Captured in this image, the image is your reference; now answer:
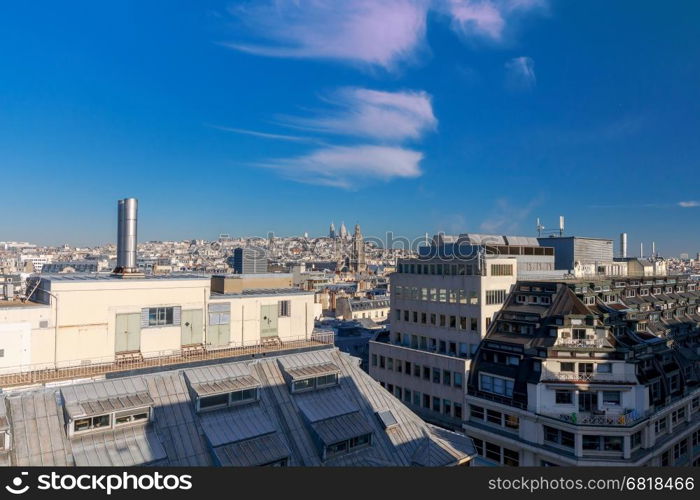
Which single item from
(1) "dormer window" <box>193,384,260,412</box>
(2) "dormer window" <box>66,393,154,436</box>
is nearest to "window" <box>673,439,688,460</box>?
(1) "dormer window" <box>193,384,260,412</box>

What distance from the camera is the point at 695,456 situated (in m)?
47.3

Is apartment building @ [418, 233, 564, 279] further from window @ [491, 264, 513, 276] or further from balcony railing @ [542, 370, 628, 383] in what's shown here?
balcony railing @ [542, 370, 628, 383]

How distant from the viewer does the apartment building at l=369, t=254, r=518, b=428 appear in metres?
48.7

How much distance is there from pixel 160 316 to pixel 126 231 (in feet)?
23.6

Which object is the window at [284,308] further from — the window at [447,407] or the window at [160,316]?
the window at [447,407]

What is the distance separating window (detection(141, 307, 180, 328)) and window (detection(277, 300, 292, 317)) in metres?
6.84

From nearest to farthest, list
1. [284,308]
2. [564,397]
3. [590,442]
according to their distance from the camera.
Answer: [284,308], [590,442], [564,397]

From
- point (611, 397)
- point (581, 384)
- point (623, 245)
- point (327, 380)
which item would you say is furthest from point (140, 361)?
point (623, 245)

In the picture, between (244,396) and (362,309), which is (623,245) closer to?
(362,309)

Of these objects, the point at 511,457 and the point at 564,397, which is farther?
the point at 511,457

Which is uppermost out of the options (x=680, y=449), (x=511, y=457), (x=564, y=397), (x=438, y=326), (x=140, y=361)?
(x=140, y=361)

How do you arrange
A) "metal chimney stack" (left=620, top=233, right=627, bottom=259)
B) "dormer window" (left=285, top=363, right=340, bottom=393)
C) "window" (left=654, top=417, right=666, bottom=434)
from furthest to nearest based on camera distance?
"metal chimney stack" (left=620, top=233, right=627, bottom=259) < "window" (left=654, top=417, right=666, bottom=434) < "dormer window" (left=285, top=363, right=340, bottom=393)

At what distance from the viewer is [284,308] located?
109 ft

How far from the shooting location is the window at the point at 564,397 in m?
40.9
